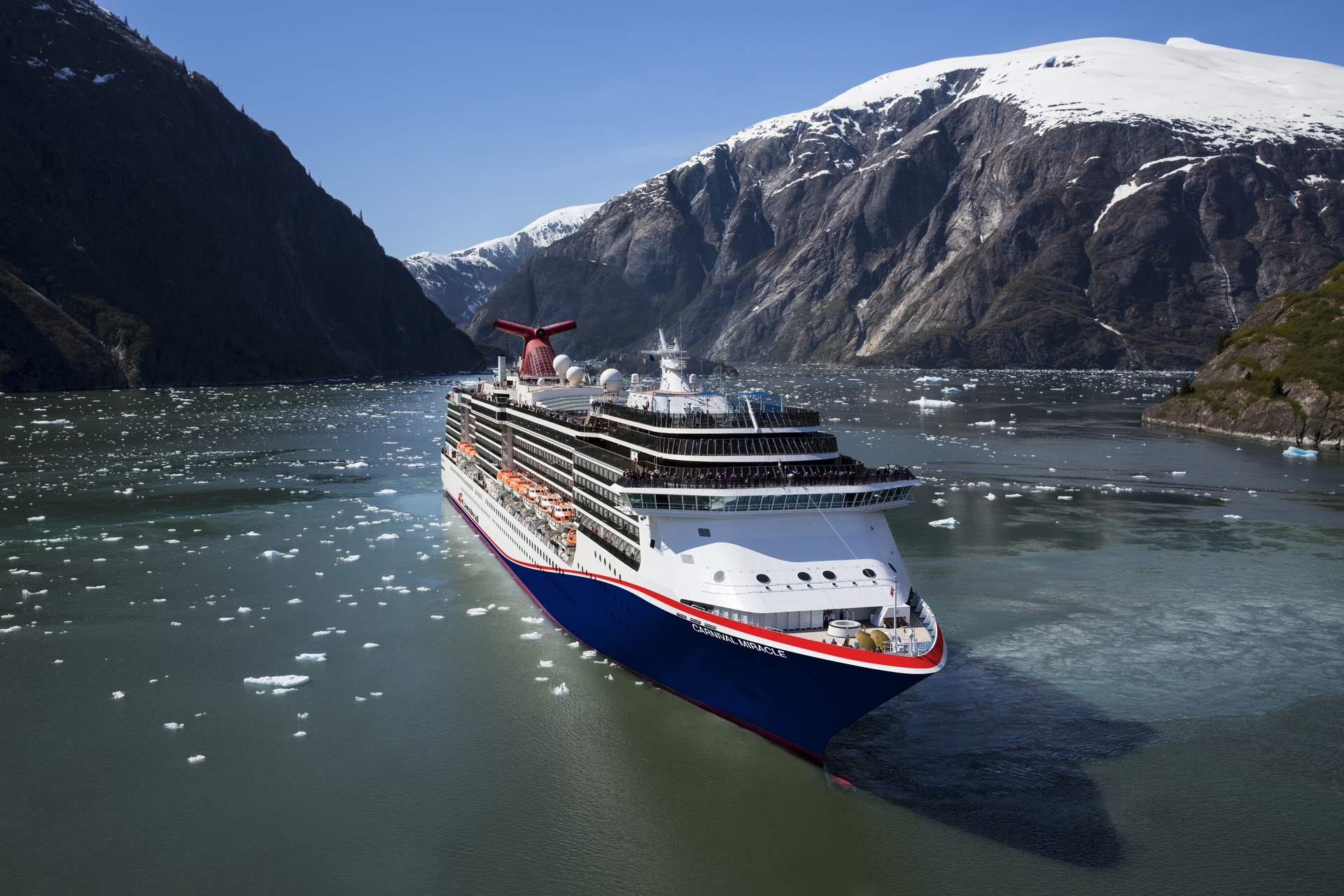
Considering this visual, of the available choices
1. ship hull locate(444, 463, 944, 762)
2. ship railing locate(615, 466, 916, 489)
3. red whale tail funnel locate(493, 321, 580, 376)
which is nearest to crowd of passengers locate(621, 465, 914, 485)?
ship railing locate(615, 466, 916, 489)

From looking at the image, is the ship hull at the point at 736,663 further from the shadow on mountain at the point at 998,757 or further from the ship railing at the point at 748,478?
the ship railing at the point at 748,478

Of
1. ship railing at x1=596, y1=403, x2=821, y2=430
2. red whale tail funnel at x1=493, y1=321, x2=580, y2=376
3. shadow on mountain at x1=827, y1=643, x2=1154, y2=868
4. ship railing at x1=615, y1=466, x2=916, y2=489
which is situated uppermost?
red whale tail funnel at x1=493, y1=321, x2=580, y2=376

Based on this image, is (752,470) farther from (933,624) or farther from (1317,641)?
(1317,641)

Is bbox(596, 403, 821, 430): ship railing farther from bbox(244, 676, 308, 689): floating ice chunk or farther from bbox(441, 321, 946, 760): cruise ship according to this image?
bbox(244, 676, 308, 689): floating ice chunk

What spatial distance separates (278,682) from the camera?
29484 mm

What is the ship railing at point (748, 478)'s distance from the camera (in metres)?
26.3

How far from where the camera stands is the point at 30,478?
6944 centimetres

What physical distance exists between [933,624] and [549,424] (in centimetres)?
2130

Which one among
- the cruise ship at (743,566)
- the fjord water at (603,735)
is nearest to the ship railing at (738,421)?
the cruise ship at (743,566)

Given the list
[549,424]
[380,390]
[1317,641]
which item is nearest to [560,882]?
[549,424]

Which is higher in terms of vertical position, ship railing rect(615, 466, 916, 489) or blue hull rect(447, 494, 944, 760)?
ship railing rect(615, 466, 916, 489)

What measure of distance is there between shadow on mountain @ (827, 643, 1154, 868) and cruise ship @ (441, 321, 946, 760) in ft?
7.96

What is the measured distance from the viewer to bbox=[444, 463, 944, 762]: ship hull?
861 inches

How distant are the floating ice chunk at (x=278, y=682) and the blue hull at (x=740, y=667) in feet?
31.8
